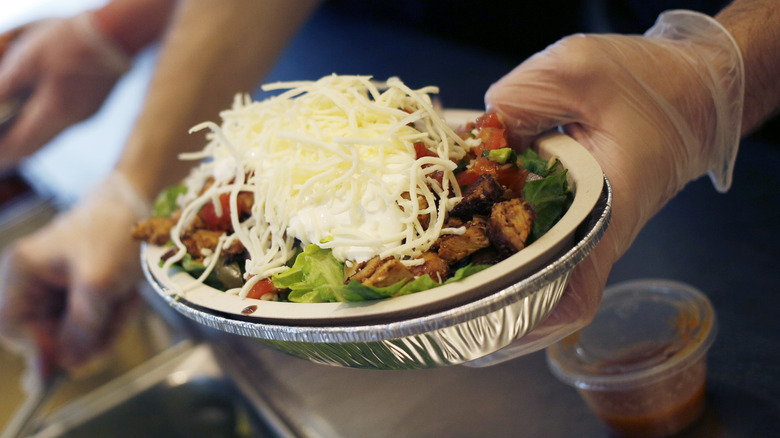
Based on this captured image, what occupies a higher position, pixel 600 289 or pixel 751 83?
pixel 751 83

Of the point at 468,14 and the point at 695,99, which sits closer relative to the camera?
the point at 695,99

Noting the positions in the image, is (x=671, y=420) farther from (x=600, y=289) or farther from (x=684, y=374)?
(x=600, y=289)

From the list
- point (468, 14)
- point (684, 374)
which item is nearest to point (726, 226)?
point (684, 374)

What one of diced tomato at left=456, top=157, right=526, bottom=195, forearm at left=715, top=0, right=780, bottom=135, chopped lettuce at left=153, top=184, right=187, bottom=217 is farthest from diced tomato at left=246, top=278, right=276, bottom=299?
forearm at left=715, top=0, right=780, bottom=135

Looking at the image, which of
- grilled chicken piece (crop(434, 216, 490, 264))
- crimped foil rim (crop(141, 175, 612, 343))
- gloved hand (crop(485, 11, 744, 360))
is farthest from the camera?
gloved hand (crop(485, 11, 744, 360))

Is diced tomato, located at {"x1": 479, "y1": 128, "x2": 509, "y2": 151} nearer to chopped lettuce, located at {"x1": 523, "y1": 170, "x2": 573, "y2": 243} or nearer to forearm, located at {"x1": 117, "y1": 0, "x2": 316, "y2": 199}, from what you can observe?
chopped lettuce, located at {"x1": 523, "y1": 170, "x2": 573, "y2": 243}

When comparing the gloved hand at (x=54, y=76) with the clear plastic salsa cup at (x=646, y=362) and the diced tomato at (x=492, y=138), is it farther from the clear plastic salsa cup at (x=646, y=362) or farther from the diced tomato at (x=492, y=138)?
the clear plastic salsa cup at (x=646, y=362)
